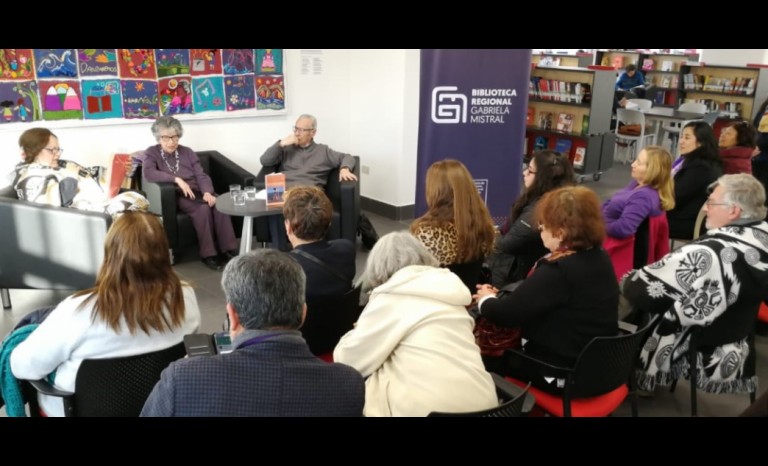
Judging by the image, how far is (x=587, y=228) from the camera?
92.0 inches

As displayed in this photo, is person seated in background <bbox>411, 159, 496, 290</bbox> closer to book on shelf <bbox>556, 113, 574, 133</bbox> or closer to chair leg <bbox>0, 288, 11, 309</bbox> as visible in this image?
chair leg <bbox>0, 288, 11, 309</bbox>

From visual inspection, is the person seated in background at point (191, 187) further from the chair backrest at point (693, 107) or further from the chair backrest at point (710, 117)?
the chair backrest at point (693, 107)

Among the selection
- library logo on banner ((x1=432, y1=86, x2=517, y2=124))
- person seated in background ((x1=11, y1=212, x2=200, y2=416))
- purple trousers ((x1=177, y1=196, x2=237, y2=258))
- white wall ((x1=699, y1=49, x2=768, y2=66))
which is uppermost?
white wall ((x1=699, y1=49, x2=768, y2=66))

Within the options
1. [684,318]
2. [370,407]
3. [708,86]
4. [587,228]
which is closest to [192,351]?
[370,407]

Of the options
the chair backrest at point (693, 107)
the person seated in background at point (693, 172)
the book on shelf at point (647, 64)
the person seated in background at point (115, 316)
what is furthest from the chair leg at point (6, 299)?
the book on shelf at point (647, 64)

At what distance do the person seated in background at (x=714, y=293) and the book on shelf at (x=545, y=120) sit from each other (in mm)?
6115

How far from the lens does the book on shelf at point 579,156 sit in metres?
8.23

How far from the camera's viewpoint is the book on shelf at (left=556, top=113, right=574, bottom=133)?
27.8 feet

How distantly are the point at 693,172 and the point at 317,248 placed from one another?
10.0ft

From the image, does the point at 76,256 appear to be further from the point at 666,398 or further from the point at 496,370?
the point at 666,398

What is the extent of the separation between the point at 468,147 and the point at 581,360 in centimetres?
294

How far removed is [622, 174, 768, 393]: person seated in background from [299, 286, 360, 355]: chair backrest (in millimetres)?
1241

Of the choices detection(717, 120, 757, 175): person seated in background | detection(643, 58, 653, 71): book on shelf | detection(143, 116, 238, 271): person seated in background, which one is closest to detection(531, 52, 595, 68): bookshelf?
detection(643, 58, 653, 71): book on shelf
